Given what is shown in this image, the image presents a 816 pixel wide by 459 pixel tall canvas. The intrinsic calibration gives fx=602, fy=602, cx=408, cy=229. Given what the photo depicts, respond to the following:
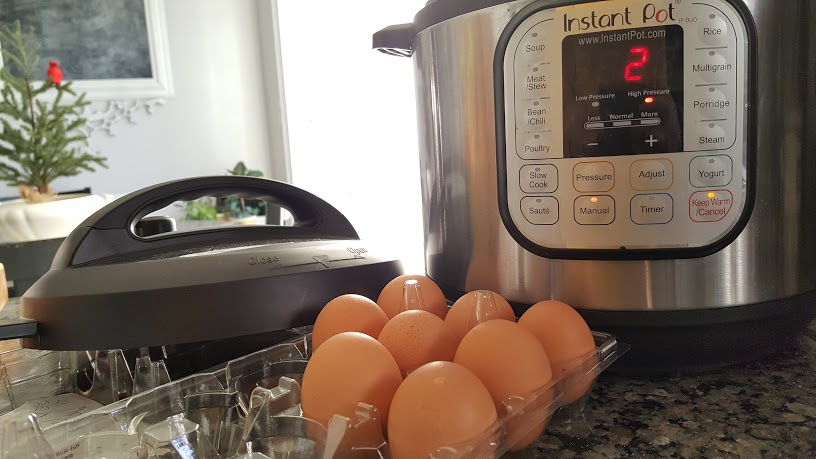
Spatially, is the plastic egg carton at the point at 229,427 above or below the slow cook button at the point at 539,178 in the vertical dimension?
below

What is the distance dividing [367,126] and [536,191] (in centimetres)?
246

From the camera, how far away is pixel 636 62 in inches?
15.4

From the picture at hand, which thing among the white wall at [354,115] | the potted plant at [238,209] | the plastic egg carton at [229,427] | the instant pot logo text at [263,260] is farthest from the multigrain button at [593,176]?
the potted plant at [238,209]

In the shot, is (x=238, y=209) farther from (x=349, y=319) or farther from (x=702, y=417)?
(x=702, y=417)

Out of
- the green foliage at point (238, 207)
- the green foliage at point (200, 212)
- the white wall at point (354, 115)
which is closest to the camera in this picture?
the white wall at point (354, 115)

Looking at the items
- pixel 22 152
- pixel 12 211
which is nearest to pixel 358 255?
pixel 12 211

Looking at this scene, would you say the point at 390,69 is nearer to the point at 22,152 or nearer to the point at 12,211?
the point at 22,152

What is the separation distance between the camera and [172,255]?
1.54 ft

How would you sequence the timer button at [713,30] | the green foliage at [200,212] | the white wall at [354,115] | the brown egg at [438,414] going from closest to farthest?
the brown egg at [438,414] < the timer button at [713,30] < the white wall at [354,115] < the green foliage at [200,212]

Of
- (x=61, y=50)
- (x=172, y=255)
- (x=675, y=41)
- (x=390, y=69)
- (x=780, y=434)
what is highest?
(x=61, y=50)

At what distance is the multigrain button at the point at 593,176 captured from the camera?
399 millimetres

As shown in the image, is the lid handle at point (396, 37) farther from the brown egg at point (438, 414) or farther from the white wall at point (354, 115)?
the white wall at point (354, 115)

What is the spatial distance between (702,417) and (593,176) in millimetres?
162

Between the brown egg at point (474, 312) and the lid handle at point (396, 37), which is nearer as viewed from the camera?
the brown egg at point (474, 312)
